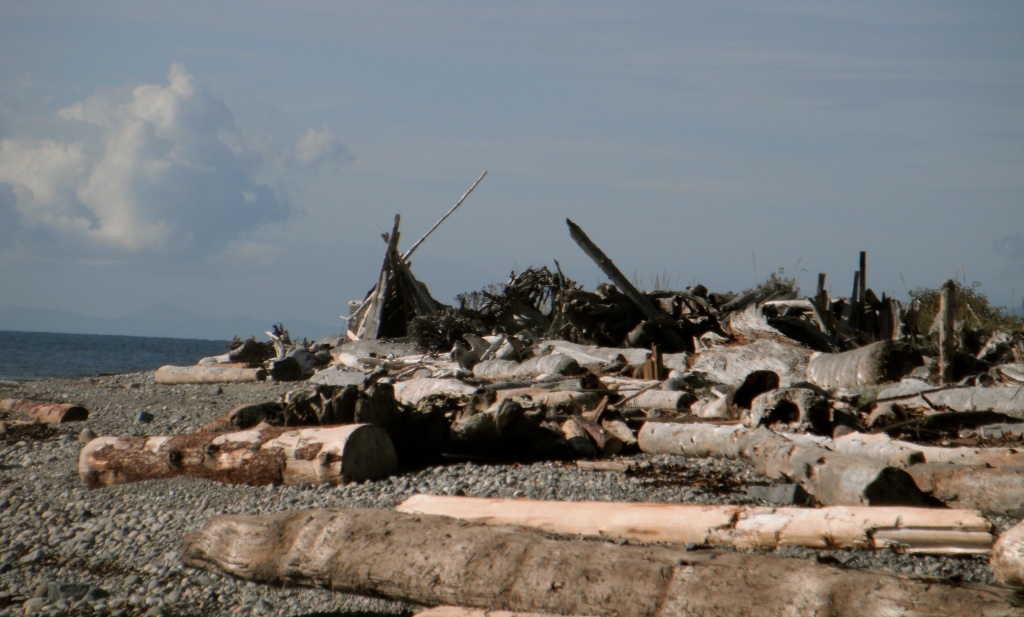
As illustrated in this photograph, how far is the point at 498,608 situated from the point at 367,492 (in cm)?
345

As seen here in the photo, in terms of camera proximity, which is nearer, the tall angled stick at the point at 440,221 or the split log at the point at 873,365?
the split log at the point at 873,365

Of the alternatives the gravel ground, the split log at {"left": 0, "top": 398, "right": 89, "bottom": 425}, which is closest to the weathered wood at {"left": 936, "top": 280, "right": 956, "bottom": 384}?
the gravel ground

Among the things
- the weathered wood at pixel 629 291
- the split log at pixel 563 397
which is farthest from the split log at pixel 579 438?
the weathered wood at pixel 629 291

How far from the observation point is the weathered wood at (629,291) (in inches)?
635

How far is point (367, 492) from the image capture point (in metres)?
7.30

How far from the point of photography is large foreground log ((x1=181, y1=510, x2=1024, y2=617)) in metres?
3.30

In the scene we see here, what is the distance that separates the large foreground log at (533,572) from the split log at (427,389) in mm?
6838

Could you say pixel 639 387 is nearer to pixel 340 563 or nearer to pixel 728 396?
pixel 728 396

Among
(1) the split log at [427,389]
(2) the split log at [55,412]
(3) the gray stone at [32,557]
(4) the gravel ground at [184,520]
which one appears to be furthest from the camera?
(2) the split log at [55,412]

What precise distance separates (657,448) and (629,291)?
8279mm

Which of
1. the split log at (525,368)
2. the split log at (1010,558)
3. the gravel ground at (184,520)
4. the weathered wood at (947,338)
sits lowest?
the gravel ground at (184,520)

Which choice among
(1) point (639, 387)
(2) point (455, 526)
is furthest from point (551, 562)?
(1) point (639, 387)

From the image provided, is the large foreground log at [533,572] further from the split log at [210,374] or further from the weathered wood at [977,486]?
the split log at [210,374]

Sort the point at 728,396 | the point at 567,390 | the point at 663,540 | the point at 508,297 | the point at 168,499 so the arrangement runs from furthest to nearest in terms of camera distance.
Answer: the point at 508,297, the point at 567,390, the point at 728,396, the point at 168,499, the point at 663,540
